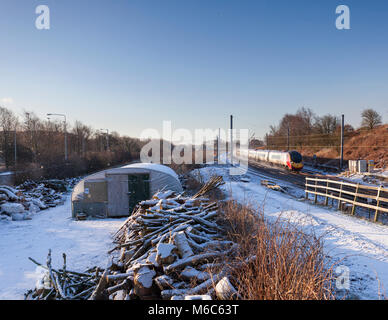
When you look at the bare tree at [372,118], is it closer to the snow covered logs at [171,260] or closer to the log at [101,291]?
the snow covered logs at [171,260]

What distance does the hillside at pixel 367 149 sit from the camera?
2880cm

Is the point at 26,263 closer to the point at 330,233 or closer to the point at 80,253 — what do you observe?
the point at 80,253

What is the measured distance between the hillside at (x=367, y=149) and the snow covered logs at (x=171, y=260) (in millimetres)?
28739

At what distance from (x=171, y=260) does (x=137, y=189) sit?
30.1 feet

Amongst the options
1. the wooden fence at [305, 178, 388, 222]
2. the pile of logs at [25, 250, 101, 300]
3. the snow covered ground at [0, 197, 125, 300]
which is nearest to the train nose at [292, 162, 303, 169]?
the wooden fence at [305, 178, 388, 222]

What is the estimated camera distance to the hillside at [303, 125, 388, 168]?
94.5ft

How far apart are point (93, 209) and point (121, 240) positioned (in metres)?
5.61

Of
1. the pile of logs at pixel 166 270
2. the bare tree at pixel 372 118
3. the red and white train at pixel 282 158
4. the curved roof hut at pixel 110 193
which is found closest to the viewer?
the pile of logs at pixel 166 270

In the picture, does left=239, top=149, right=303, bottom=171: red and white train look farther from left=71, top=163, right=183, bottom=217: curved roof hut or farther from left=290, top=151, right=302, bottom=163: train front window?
left=71, top=163, right=183, bottom=217: curved roof hut

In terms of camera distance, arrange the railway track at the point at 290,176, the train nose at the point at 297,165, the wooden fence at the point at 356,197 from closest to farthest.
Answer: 1. the wooden fence at the point at 356,197
2. the railway track at the point at 290,176
3. the train nose at the point at 297,165

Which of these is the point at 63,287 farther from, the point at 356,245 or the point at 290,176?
the point at 290,176

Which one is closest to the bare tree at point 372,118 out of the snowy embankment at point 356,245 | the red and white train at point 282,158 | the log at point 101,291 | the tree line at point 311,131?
the tree line at point 311,131

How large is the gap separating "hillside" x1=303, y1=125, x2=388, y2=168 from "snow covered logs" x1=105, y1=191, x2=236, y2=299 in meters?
28.7
